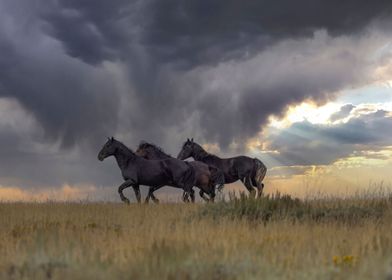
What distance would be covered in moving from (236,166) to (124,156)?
6.51m

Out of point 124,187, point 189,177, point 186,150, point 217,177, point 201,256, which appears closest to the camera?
point 201,256

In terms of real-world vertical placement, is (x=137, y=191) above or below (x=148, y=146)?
below

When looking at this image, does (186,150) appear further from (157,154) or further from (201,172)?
(201,172)

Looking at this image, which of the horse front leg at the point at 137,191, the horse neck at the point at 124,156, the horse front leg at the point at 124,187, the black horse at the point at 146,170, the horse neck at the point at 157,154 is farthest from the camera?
the horse neck at the point at 157,154

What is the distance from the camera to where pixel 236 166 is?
27.6 meters

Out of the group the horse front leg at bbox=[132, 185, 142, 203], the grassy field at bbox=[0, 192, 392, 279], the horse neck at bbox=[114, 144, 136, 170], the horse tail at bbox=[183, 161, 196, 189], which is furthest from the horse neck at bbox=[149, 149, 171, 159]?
the grassy field at bbox=[0, 192, 392, 279]

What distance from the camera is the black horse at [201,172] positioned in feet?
79.9

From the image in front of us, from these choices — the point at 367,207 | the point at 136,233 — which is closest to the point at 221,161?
the point at 367,207

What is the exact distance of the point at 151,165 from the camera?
23.6 m

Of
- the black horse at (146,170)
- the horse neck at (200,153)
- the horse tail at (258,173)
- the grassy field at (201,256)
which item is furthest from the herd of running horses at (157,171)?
the grassy field at (201,256)

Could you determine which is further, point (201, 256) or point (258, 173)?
point (258, 173)

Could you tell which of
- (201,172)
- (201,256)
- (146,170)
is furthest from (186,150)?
(201,256)

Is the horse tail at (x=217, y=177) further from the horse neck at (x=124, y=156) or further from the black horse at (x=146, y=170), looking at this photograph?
the horse neck at (x=124, y=156)

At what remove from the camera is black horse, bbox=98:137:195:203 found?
23.4 m
